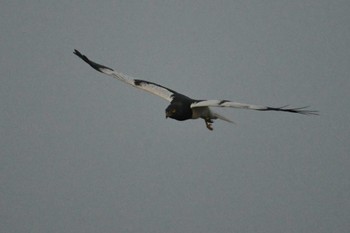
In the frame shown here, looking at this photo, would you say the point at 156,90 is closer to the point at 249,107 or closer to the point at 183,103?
the point at 183,103

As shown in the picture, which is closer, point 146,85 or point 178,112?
point 178,112

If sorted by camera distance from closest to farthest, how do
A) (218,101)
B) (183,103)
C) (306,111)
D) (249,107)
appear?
1. (306,111)
2. (249,107)
3. (218,101)
4. (183,103)

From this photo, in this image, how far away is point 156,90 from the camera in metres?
28.9

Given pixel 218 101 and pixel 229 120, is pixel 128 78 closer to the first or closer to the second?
pixel 229 120

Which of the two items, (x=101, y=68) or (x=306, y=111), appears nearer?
(x=306, y=111)

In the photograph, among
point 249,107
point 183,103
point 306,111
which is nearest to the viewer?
point 306,111

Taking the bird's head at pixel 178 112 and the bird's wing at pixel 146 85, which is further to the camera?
the bird's wing at pixel 146 85

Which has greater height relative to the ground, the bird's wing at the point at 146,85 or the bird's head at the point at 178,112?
the bird's wing at the point at 146,85

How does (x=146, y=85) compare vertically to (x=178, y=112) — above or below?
above

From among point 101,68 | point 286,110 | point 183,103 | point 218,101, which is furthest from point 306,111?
point 101,68

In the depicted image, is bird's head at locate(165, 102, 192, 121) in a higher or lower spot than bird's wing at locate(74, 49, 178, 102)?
lower

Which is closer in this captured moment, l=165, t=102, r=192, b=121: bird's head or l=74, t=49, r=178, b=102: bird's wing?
l=165, t=102, r=192, b=121: bird's head

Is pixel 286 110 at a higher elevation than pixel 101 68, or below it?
below

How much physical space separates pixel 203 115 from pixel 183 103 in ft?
4.30
